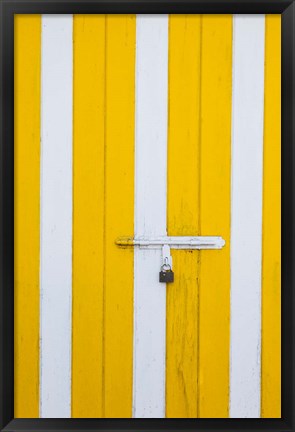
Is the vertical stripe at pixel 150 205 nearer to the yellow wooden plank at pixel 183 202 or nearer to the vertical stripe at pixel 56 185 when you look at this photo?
the yellow wooden plank at pixel 183 202

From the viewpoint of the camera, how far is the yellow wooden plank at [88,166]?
5.91 ft

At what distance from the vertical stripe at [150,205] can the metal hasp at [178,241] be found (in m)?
0.02

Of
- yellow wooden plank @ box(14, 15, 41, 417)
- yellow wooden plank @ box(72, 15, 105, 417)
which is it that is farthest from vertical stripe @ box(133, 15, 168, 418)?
yellow wooden plank @ box(14, 15, 41, 417)

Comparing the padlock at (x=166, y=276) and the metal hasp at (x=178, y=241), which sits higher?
the metal hasp at (x=178, y=241)

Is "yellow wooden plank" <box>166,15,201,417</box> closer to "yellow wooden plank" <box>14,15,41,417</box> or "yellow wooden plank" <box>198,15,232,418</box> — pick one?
"yellow wooden plank" <box>198,15,232,418</box>

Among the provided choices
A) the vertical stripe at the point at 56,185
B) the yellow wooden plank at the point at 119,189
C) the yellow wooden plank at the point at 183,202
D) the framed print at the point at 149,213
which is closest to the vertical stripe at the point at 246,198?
the framed print at the point at 149,213

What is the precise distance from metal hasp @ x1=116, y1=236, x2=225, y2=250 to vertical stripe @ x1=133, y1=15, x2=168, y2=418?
0.02 meters

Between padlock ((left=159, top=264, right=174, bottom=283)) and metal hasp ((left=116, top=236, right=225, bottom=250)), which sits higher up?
metal hasp ((left=116, top=236, right=225, bottom=250))

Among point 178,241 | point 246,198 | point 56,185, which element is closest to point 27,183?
point 56,185

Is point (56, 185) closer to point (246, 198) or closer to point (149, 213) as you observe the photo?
point (149, 213)

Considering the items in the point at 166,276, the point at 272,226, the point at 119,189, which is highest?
the point at 119,189

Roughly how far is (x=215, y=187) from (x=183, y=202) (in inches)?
4.1

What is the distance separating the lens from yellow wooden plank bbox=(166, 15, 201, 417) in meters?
1.80

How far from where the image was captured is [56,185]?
5.93 ft
